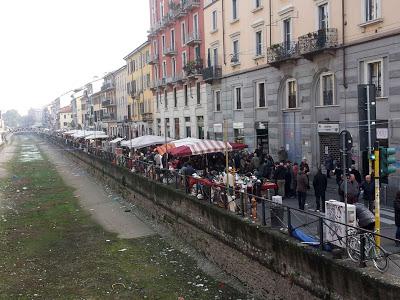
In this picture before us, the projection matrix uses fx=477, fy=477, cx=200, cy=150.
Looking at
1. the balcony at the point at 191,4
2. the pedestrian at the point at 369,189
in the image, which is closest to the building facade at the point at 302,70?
the pedestrian at the point at 369,189

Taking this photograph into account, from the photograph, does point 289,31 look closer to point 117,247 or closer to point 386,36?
point 386,36

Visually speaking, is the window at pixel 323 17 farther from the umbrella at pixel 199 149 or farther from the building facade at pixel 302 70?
the umbrella at pixel 199 149

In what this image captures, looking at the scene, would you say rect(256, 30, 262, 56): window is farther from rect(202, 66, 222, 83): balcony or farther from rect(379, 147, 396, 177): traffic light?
rect(379, 147, 396, 177): traffic light

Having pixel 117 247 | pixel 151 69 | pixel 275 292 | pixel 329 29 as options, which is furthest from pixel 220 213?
pixel 151 69

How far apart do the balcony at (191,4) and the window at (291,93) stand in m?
15.1

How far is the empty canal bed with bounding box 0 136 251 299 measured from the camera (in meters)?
14.3

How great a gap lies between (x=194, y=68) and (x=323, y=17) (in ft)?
54.2

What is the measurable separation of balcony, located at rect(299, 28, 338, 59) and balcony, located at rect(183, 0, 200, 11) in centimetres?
1687

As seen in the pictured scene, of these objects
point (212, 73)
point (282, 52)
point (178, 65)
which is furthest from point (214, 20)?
point (282, 52)

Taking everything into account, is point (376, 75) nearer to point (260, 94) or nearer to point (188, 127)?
point (260, 94)

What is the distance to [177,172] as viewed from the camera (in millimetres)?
21172

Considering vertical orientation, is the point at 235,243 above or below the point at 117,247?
above

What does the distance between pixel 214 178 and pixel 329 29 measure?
944 centimetres

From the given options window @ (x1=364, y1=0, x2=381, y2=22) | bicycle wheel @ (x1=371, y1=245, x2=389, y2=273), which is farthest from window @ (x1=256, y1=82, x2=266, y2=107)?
bicycle wheel @ (x1=371, y1=245, x2=389, y2=273)
